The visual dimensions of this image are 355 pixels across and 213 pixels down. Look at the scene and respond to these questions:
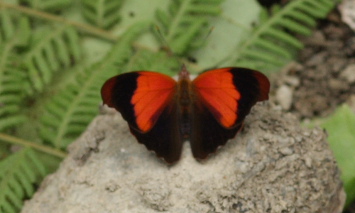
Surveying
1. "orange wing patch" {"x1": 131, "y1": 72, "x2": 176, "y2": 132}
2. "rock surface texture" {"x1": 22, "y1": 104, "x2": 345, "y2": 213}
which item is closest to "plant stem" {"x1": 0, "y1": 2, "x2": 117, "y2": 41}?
"rock surface texture" {"x1": 22, "y1": 104, "x2": 345, "y2": 213}

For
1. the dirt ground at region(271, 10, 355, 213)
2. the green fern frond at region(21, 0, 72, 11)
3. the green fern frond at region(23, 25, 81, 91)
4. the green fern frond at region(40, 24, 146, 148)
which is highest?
the green fern frond at region(21, 0, 72, 11)

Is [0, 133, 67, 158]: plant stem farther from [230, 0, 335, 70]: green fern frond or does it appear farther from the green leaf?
the green leaf

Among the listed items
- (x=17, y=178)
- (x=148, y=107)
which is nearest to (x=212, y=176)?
(x=148, y=107)

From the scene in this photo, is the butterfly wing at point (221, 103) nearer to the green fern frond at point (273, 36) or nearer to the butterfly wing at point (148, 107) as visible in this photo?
the butterfly wing at point (148, 107)

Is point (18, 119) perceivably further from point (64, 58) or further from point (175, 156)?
point (175, 156)

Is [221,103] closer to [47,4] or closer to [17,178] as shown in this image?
[17,178]

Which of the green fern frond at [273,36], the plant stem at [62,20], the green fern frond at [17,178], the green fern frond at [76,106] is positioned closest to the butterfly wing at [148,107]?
the green fern frond at [76,106]
